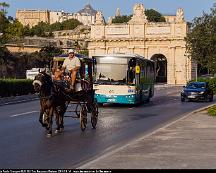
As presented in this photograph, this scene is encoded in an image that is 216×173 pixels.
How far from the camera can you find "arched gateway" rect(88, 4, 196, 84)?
89438 millimetres

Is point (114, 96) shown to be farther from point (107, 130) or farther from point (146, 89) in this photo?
point (107, 130)

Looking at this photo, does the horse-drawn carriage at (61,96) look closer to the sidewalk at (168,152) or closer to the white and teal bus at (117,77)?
the sidewalk at (168,152)

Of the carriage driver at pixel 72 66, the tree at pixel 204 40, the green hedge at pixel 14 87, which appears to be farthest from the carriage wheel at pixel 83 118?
the green hedge at pixel 14 87

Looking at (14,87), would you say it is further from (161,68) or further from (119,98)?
(161,68)

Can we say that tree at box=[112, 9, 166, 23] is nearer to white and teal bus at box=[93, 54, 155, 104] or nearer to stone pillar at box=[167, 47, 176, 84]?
stone pillar at box=[167, 47, 176, 84]

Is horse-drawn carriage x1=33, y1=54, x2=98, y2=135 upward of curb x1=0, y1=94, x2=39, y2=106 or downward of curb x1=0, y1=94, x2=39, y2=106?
upward

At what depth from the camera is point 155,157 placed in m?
11.4

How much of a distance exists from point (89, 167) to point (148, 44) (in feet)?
269

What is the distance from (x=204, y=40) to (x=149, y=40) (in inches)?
2456

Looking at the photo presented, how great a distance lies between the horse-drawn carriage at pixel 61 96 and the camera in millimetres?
15938

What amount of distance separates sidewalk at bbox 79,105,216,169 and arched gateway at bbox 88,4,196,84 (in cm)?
7272

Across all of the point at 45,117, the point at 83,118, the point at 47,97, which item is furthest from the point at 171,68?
the point at 47,97

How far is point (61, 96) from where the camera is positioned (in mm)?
16953

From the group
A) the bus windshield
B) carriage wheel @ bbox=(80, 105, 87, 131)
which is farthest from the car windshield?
carriage wheel @ bbox=(80, 105, 87, 131)
